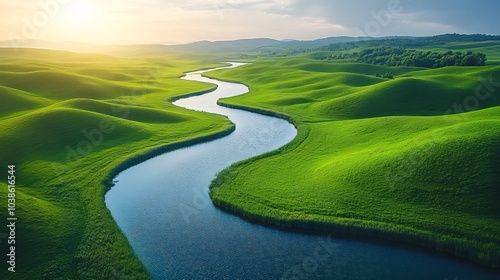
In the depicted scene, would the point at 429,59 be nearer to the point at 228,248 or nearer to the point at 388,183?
the point at 388,183

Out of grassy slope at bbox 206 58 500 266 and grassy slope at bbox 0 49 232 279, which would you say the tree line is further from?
grassy slope at bbox 0 49 232 279

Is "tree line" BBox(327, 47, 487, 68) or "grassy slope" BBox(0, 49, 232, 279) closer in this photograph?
"grassy slope" BBox(0, 49, 232, 279)

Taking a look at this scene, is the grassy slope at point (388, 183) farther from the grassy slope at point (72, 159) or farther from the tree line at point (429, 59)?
the tree line at point (429, 59)

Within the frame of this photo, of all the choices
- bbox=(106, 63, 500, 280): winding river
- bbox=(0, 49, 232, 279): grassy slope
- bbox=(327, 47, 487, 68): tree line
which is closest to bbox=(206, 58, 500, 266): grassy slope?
bbox=(106, 63, 500, 280): winding river

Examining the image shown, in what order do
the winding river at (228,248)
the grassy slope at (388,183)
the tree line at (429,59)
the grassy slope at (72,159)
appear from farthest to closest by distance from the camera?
the tree line at (429,59), the grassy slope at (388,183), the grassy slope at (72,159), the winding river at (228,248)

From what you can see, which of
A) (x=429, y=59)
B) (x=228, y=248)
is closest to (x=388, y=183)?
(x=228, y=248)

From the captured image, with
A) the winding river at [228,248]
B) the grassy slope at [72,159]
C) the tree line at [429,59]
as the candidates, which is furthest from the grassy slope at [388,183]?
the tree line at [429,59]
